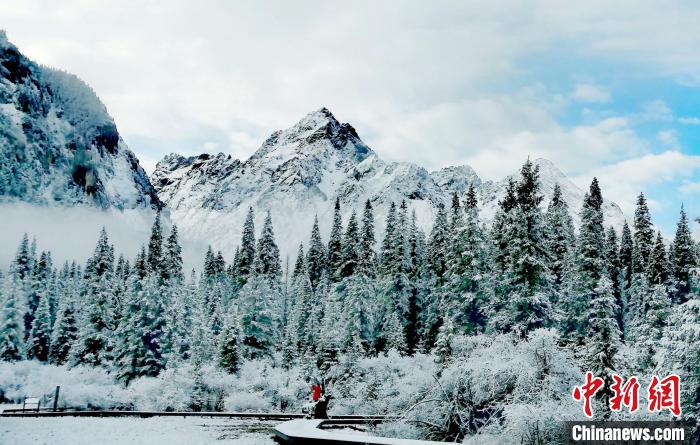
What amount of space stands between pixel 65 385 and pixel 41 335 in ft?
99.6

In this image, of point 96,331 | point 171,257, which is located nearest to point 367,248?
point 171,257

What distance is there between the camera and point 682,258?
5244 centimetres

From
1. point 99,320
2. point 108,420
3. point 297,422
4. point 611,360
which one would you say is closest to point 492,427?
point 297,422

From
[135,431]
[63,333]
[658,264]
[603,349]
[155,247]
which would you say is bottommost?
[135,431]

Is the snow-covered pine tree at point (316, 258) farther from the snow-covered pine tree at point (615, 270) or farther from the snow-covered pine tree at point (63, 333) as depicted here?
the snow-covered pine tree at point (615, 270)

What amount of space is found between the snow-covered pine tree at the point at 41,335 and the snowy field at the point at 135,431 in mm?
43031

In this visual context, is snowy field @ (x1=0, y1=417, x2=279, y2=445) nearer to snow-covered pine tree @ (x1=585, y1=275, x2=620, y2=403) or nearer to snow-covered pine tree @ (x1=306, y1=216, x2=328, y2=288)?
snow-covered pine tree @ (x1=585, y1=275, x2=620, y2=403)

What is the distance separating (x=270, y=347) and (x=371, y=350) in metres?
11.8

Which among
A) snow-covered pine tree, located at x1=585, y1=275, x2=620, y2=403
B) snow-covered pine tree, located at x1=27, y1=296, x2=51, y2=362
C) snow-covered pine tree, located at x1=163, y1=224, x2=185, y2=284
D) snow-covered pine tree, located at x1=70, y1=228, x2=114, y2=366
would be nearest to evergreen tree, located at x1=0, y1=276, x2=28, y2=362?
snow-covered pine tree, located at x1=27, y1=296, x2=51, y2=362

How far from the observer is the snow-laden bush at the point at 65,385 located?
4078cm

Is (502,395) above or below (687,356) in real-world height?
below

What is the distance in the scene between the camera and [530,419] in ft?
61.5

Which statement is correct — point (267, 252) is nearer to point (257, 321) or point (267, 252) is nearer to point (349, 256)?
point (349, 256)

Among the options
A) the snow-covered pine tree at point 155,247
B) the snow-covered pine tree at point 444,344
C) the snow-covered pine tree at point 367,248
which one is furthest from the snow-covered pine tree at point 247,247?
the snow-covered pine tree at point 444,344
